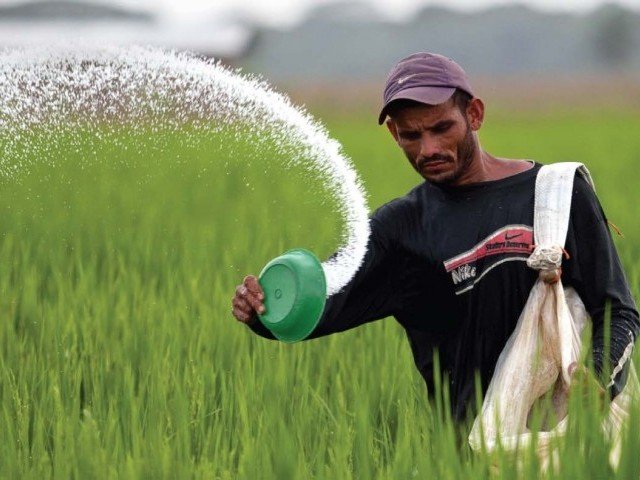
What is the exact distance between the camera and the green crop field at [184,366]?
2.06 m

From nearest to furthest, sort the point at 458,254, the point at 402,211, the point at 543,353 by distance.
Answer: the point at 543,353
the point at 458,254
the point at 402,211

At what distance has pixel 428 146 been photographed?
2301 mm

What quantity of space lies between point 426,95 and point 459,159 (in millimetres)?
142

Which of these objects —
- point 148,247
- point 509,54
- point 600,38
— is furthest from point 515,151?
point 509,54

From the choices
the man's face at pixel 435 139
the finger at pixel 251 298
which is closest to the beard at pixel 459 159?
the man's face at pixel 435 139

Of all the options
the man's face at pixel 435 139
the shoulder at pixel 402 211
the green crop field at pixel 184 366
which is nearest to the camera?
the green crop field at pixel 184 366

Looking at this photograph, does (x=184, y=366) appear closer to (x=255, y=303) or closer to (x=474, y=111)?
(x=255, y=303)

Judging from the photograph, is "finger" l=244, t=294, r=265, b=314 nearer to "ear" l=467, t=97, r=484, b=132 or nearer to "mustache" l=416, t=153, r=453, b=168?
"mustache" l=416, t=153, r=453, b=168

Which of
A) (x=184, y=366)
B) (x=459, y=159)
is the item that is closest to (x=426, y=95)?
(x=459, y=159)

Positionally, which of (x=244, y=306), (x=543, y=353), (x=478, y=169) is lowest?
(x=543, y=353)

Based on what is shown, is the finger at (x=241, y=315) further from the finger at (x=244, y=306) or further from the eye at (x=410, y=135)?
the eye at (x=410, y=135)

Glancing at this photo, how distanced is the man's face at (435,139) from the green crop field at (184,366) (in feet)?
0.63

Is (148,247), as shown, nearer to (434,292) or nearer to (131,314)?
(131,314)

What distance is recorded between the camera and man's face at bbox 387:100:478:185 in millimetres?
2309
